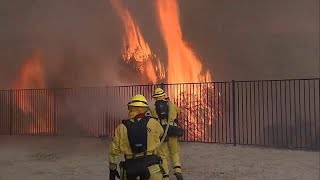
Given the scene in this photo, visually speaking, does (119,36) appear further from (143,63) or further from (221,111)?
(221,111)

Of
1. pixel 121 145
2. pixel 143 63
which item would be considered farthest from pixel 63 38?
pixel 121 145

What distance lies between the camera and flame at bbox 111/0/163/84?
1559 centimetres

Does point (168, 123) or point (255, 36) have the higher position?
point (255, 36)

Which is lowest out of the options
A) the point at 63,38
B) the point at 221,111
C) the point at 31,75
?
the point at 221,111

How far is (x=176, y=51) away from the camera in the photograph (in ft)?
52.1

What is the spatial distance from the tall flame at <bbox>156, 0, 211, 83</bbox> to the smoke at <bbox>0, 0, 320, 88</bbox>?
258mm

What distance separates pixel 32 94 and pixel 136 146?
1195cm

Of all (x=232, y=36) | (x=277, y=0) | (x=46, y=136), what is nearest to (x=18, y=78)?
(x=46, y=136)

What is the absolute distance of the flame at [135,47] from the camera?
1559cm

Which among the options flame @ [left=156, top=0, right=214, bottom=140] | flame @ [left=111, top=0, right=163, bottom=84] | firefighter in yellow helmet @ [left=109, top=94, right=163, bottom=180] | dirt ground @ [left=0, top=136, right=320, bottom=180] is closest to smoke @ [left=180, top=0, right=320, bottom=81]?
flame @ [left=156, top=0, right=214, bottom=140]

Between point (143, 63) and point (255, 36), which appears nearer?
point (255, 36)

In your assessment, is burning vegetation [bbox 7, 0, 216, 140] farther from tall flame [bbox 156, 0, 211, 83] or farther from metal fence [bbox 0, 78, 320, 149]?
metal fence [bbox 0, 78, 320, 149]

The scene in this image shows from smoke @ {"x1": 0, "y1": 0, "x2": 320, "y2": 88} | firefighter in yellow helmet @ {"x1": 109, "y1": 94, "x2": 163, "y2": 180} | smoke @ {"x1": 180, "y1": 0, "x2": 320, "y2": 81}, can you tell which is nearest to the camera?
firefighter in yellow helmet @ {"x1": 109, "y1": 94, "x2": 163, "y2": 180}

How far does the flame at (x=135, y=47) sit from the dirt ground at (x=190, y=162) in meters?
4.29
